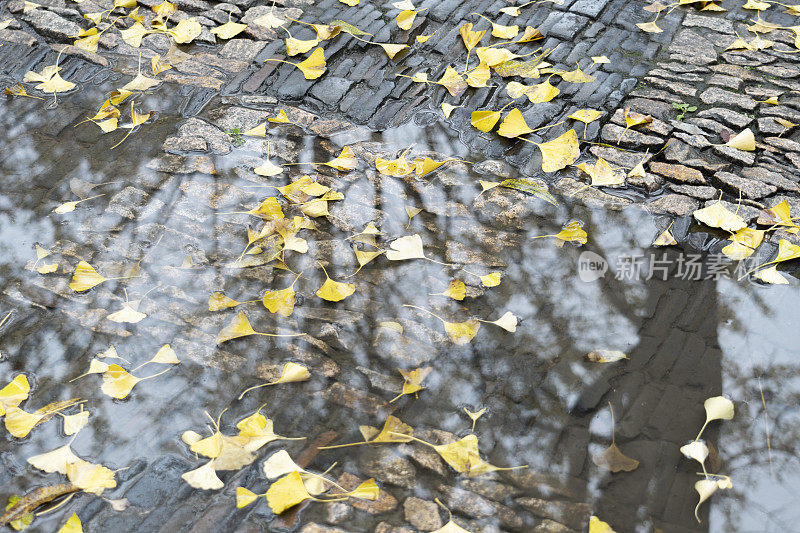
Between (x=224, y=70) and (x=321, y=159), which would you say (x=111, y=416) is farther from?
(x=224, y=70)

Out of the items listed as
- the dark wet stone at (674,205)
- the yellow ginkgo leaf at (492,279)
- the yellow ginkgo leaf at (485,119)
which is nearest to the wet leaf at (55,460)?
the yellow ginkgo leaf at (492,279)

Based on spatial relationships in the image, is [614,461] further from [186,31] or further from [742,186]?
[186,31]

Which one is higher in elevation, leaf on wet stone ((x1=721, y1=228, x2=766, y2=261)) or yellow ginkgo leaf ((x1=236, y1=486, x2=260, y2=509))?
leaf on wet stone ((x1=721, y1=228, x2=766, y2=261))

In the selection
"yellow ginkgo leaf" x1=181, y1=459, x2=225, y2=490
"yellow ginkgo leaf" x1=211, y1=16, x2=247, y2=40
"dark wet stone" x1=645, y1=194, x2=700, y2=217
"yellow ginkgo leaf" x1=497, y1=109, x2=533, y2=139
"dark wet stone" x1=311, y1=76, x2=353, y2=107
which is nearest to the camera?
"yellow ginkgo leaf" x1=181, y1=459, x2=225, y2=490

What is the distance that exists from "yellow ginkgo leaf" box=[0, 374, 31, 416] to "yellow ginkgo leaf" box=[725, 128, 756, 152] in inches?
109

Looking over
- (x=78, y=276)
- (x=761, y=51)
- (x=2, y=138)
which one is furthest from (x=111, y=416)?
(x=761, y=51)

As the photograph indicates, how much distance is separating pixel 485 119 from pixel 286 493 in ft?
6.19

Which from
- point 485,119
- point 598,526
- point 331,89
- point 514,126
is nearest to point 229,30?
point 331,89

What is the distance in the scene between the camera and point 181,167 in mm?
2824

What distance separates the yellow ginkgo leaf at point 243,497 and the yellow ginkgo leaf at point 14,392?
79 cm

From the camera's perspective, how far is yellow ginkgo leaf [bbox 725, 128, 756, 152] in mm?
2732

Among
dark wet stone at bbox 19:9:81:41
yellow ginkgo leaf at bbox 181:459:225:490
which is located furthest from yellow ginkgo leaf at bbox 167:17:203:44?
yellow ginkgo leaf at bbox 181:459:225:490

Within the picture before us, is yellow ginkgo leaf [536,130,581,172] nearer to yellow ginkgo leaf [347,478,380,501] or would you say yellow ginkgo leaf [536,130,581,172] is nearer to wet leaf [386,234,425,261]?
Answer: wet leaf [386,234,425,261]

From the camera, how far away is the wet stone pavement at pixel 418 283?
5.78ft
